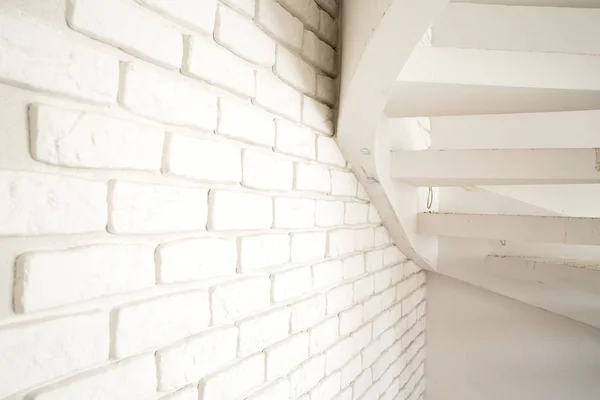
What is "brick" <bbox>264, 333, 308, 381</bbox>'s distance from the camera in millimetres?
922

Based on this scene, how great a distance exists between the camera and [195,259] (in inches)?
27.9

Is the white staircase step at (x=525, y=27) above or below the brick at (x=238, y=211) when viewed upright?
above

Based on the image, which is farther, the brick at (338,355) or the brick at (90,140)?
the brick at (338,355)

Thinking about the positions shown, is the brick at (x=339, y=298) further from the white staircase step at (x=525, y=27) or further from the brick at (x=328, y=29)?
the white staircase step at (x=525, y=27)

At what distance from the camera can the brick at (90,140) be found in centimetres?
48

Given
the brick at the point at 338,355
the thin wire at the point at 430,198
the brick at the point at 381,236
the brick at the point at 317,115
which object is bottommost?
the brick at the point at 338,355

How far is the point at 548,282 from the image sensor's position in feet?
5.51

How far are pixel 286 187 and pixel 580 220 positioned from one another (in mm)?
1035

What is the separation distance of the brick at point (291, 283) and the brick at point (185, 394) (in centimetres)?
27

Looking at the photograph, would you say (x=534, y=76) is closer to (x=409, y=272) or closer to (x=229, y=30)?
(x=229, y=30)

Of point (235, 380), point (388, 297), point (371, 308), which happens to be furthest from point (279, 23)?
point (388, 297)

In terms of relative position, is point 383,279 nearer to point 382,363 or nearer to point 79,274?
point 382,363

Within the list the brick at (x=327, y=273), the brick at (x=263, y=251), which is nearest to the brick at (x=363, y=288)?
the brick at (x=327, y=273)

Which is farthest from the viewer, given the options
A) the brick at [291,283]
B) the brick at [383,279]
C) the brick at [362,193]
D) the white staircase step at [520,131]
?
the white staircase step at [520,131]
